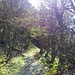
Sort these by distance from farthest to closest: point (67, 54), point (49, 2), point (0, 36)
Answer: point (0, 36) < point (67, 54) < point (49, 2)

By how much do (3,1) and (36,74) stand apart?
9587 millimetres

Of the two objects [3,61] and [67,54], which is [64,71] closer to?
[67,54]

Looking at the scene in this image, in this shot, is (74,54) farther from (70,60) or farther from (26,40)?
(26,40)

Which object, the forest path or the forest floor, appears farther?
the forest path

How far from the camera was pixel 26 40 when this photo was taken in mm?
52750

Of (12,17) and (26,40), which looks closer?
(12,17)

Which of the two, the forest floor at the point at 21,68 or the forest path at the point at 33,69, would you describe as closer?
the forest floor at the point at 21,68

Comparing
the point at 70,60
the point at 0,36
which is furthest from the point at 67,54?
the point at 0,36

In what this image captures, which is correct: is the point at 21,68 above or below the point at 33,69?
above

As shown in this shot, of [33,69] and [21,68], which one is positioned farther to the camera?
[33,69]

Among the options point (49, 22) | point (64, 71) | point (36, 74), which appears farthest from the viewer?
point (49, 22)

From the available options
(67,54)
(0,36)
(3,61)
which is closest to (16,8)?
(3,61)

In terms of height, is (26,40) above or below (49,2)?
below

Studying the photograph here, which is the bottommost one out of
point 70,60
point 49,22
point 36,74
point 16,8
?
point 36,74
